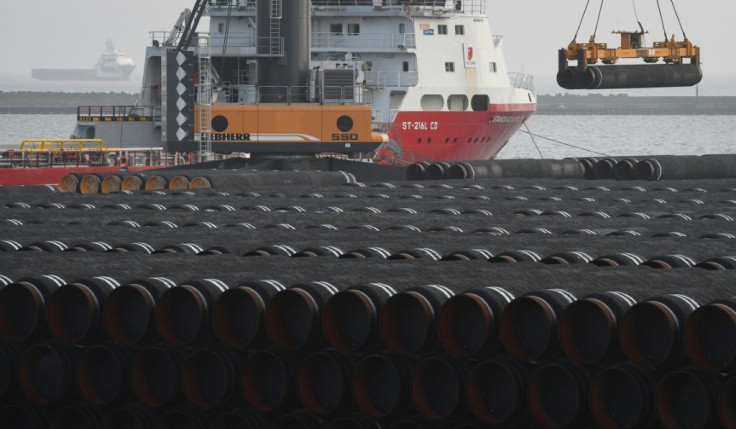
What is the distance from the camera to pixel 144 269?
14.6m

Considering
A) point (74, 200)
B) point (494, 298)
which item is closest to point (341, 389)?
point (494, 298)

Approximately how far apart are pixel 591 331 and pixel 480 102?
45110 mm

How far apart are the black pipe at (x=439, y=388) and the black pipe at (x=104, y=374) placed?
9.70 ft

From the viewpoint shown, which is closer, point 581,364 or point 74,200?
point 581,364

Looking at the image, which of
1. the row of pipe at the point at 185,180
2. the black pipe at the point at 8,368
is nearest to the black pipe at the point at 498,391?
the black pipe at the point at 8,368

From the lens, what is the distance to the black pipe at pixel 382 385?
12.1 meters

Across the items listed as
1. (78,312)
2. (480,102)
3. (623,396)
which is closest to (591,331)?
(623,396)

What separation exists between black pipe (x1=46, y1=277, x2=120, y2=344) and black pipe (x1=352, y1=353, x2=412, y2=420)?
2.70 metres

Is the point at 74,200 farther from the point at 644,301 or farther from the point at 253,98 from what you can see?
the point at 253,98

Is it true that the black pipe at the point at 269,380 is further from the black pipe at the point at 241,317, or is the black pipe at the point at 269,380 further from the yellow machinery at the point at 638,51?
the yellow machinery at the point at 638,51

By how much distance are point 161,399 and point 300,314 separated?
166cm

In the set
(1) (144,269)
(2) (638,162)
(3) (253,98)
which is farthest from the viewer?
(3) (253,98)

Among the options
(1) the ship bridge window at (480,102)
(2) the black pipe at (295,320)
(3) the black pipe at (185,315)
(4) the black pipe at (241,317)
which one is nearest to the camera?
(2) the black pipe at (295,320)

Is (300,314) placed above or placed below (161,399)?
above
